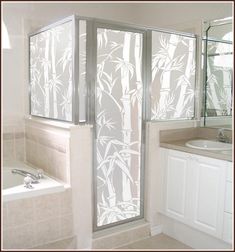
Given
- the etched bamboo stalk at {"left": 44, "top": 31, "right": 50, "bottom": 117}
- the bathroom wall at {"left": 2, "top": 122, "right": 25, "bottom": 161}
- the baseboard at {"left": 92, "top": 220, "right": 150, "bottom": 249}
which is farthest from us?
the bathroom wall at {"left": 2, "top": 122, "right": 25, "bottom": 161}

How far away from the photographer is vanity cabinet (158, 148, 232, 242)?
2379mm

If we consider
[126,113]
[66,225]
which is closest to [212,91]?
[126,113]

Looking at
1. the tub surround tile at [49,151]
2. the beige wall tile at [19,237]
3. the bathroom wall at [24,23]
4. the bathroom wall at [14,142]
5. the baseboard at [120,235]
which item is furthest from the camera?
the bathroom wall at [14,142]

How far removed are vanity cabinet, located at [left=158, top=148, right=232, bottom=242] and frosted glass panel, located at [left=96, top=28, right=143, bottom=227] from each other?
0.31 m

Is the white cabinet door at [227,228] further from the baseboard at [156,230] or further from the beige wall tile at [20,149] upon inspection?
the beige wall tile at [20,149]

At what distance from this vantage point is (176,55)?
3.01 meters

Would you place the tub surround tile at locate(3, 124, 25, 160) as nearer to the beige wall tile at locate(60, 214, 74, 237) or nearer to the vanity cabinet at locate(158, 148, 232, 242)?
the beige wall tile at locate(60, 214, 74, 237)

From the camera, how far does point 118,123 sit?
2699 mm

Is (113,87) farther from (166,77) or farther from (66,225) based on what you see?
(66,225)

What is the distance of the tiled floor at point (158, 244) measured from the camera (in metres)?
2.71

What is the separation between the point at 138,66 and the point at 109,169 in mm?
958

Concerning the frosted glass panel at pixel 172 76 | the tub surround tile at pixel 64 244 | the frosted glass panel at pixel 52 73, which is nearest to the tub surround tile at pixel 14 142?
the frosted glass panel at pixel 52 73

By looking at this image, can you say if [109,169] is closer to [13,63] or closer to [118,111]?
[118,111]

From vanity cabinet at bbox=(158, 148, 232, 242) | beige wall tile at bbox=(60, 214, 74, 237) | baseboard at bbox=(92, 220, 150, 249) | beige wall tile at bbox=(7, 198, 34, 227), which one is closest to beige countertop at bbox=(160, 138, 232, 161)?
vanity cabinet at bbox=(158, 148, 232, 242)
